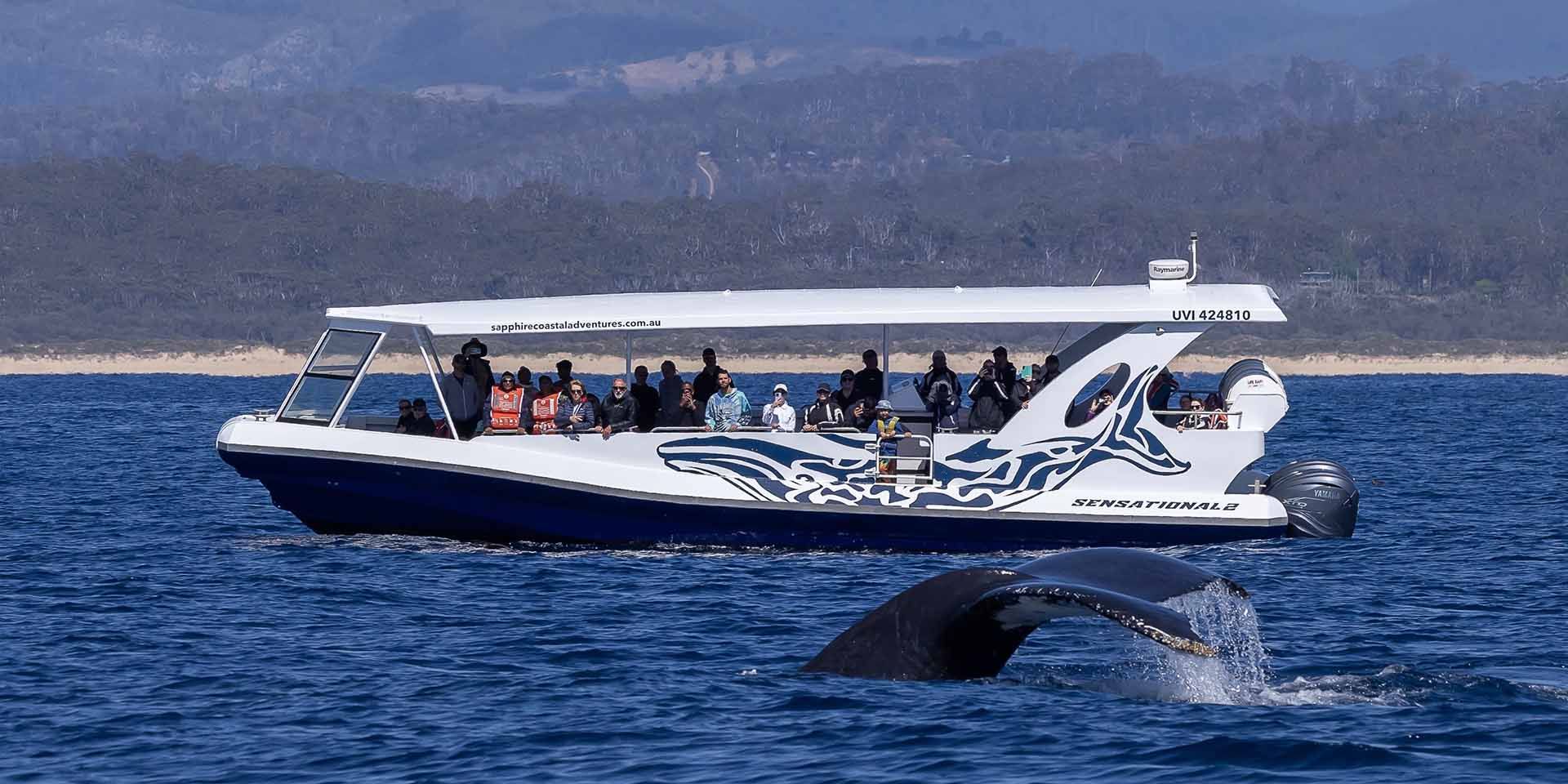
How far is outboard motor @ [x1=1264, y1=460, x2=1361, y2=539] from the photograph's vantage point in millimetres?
24516

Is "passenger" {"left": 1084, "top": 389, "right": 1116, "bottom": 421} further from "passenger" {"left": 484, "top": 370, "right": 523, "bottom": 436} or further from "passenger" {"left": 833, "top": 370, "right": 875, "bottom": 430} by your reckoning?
"passenger" {"left": 484, "top": 370, "right": 523, "bottom": 436}

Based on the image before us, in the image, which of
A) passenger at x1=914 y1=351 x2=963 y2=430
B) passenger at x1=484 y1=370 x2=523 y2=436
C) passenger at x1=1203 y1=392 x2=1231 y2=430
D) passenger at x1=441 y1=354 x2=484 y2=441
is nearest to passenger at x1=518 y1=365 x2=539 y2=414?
passenger at x1=484 y1=370 x2=523 y2=436

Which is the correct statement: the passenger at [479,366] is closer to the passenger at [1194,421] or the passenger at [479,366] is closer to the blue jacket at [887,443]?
the blue jacket at [887,443]

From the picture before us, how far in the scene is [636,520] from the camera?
916 inches

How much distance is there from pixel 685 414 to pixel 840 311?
2.09 metres

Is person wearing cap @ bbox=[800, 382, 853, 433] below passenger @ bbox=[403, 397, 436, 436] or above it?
above

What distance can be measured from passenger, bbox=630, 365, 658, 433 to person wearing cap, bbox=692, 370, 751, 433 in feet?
2.16

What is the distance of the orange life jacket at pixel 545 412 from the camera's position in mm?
23609

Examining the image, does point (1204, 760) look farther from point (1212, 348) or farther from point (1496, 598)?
point (1212, 348)

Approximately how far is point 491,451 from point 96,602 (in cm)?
448

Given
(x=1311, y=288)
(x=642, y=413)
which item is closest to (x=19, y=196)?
(x=1311, y=288)

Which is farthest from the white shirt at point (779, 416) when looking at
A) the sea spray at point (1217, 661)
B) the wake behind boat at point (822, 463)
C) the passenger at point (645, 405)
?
the sea spray at point (1217, 661)

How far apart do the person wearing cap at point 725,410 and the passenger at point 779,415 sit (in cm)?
23

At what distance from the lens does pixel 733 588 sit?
20.8 m
